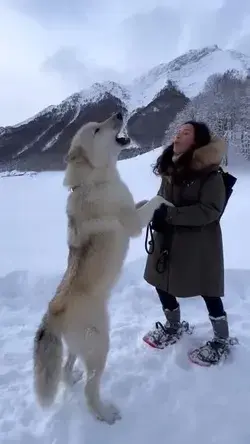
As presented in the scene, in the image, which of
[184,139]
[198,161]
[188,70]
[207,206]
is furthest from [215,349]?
[188,70]

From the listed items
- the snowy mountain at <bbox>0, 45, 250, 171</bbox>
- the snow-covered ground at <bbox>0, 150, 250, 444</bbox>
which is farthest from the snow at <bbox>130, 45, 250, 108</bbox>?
the snow-covered ground at <bbox>0, 150, 250, 444</bbox>

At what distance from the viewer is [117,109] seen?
31.4 meters

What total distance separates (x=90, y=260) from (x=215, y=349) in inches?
50.1

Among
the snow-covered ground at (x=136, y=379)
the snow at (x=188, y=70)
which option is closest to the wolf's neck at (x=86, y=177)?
the snow-covered ground at (x=136, y=379)

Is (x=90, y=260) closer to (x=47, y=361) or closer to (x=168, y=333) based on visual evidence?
(x=47, y=361)

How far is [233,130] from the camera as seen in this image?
63.4 ft

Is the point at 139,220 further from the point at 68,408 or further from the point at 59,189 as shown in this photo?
the point at 59,189

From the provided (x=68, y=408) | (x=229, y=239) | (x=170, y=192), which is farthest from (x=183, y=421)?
(x=229, y=239)

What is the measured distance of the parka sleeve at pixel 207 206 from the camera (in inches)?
110

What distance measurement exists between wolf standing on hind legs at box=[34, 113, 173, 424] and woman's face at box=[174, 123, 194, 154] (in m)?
0.39

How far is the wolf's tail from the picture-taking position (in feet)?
7.95

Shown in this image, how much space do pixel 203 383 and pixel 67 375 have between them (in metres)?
0.99

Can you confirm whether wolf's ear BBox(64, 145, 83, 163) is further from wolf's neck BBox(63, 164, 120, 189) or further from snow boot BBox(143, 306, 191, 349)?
snow boot BBox(143, 306, 191, 349)

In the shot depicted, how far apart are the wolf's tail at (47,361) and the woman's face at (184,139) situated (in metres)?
1.50
